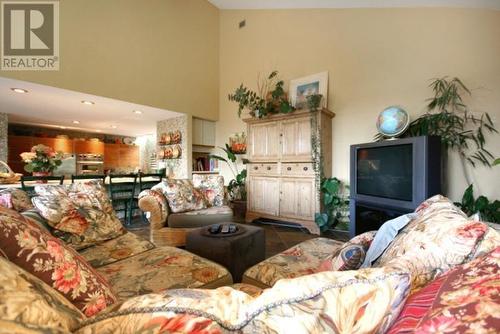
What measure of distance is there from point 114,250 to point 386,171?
2665 millimetres

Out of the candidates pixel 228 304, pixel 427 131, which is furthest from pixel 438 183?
pixel 228 304

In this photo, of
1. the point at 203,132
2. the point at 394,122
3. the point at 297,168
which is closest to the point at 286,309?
the point at 394,122

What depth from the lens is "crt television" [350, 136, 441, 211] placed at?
2100 mm

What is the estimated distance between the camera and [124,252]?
1.58 m

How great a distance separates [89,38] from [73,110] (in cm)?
153

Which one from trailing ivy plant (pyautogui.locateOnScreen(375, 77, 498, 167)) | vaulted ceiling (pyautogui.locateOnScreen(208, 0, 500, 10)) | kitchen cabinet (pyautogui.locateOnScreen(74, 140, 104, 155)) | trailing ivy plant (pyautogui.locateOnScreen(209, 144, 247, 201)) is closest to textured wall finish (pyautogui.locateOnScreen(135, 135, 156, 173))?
kitchen cabinet (pyautogui.locateOnScreen(74, 140, 104, 155))

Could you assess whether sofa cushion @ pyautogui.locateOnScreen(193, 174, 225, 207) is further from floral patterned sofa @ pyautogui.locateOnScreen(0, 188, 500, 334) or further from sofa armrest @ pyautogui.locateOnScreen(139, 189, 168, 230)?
floral patterned sofa @ pyautogui.locateOnScreen(0, 188, 500, 334)

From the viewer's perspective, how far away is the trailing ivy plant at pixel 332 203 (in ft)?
10.5

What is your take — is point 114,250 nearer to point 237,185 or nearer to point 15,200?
point 15,200

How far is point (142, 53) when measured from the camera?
3.66 metres

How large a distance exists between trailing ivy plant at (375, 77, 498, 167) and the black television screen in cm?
59

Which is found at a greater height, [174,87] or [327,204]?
[174,87]

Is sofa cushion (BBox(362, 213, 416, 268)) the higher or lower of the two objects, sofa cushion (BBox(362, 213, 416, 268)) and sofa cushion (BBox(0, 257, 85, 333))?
the lower

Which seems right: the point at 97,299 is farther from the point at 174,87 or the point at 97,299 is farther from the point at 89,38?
the point at 174,87
